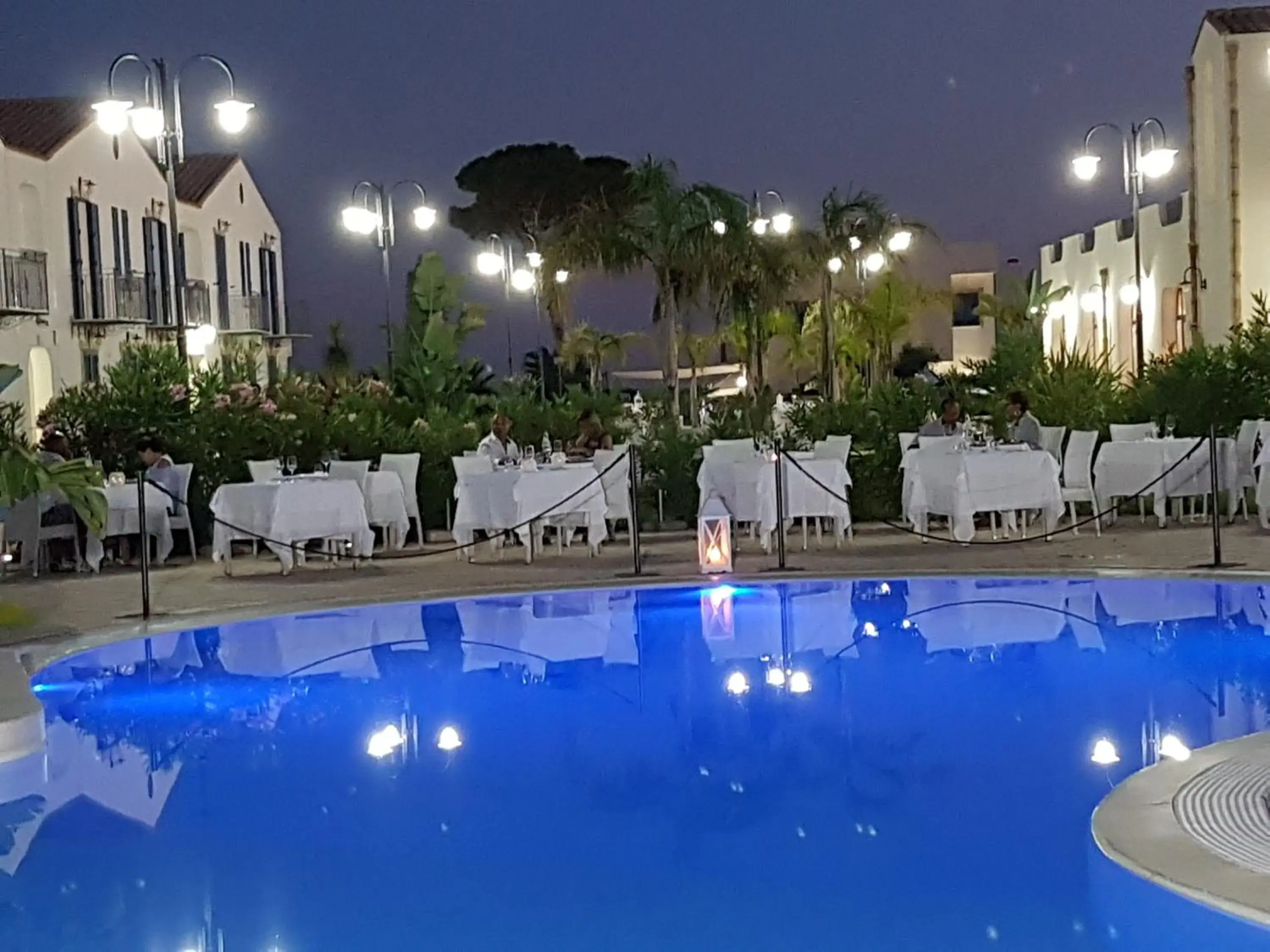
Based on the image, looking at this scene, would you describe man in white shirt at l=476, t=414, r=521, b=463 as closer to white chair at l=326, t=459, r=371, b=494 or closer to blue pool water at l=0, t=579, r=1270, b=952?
white chair at l=326, t=459, r=371, b=494

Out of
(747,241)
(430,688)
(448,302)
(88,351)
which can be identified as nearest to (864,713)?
(430,688)

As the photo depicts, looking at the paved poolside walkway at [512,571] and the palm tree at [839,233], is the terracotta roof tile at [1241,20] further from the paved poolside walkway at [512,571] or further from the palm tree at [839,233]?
the paved poolside walkway at [512,571]

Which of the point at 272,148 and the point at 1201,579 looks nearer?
the point at 1201,579

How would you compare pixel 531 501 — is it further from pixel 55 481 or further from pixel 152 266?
pixel 152 266

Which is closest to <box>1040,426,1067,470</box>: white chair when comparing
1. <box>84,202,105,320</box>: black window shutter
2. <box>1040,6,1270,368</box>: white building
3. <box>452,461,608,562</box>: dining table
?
<box>452,461,608,562</box>: dining table

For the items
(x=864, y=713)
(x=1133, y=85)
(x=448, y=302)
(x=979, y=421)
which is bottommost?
(x=864, y=713)

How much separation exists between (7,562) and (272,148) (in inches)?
1135

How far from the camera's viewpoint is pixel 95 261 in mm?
32094

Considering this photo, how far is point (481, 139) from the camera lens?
4522 centimetres

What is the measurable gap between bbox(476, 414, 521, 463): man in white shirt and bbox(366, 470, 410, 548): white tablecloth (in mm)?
876

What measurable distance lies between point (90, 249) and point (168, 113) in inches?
575

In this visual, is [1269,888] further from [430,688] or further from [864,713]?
[430,688]

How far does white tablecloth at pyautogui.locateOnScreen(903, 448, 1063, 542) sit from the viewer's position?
1516 centimetres

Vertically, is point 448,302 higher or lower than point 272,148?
lower
